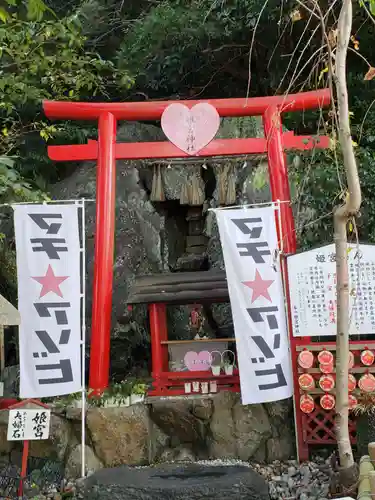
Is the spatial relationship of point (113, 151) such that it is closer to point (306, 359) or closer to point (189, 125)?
point (189, 125)

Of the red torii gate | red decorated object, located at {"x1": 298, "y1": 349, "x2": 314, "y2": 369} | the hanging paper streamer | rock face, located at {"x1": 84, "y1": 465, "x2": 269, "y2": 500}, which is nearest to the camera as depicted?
rock face, located at {"x1": 84, "y1": 465, "x2": 269, "y2": 500}

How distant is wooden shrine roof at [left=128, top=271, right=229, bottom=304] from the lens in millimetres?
7840

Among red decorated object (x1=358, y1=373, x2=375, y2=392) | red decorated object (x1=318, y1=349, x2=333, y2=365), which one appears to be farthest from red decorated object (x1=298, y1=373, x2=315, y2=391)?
red decorated object (x1=358, y1=373, x2=375, y2=392)

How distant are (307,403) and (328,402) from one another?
0.88 feet

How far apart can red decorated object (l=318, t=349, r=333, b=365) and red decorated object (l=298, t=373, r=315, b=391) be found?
0.25m

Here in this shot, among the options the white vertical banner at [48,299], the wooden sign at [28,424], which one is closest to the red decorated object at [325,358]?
the white vertical banner at [48,299]

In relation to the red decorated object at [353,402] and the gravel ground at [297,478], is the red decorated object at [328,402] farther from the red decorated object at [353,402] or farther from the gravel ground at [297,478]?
the gravel ground at [297,478]

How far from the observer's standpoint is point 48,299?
6.53m

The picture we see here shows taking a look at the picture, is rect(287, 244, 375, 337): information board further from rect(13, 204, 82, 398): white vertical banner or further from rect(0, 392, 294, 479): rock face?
rect(13, 204, 82, 398): white vertical banner

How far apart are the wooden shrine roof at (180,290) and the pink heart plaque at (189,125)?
6.63 ft

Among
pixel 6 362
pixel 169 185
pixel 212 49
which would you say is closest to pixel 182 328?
pixel 169 185

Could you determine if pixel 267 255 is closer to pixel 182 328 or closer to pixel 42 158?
pixel 182 328

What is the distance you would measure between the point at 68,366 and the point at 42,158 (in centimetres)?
597

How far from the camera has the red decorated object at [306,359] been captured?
6461 millimetres
